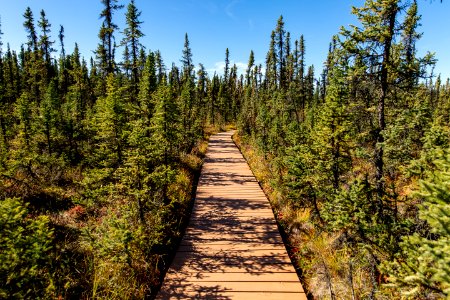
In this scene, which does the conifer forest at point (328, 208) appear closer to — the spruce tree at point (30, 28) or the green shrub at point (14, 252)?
the green shrub at point (14, 252)

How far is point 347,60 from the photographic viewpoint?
5.64 metres

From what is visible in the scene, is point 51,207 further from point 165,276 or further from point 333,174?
point 333,174

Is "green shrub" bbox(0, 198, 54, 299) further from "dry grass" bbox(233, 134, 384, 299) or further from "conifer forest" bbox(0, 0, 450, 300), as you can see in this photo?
"dry grass" bbox(233, 134, 384, 299)

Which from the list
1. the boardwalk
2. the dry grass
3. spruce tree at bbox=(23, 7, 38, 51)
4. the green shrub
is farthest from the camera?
spruce tree at bbox=(23, 7, 38, 51)

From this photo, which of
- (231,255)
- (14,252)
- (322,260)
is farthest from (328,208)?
(14,252)

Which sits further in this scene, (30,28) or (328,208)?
(30,28)

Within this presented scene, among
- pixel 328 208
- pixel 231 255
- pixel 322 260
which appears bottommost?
pixel 231 255

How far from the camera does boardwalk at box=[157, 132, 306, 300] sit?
15.3ft

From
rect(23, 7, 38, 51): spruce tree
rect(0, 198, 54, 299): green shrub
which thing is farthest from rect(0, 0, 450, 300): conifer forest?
rect(23, 7, 38, 51): spruce tree

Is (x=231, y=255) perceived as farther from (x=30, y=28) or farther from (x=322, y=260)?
(x=30, y=28)

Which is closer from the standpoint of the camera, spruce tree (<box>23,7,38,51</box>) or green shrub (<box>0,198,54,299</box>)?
green shrub (<box>0,198,54,299</box>)

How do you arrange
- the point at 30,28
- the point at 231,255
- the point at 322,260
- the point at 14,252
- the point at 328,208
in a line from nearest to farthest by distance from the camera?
the point at 14,252
the point at 328,208
the point at 322,260
the point at 231,255
the point at 30,28

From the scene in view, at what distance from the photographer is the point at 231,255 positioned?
5.79m

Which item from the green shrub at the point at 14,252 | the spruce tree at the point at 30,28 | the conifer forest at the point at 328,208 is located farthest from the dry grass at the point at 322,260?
the spruce tree at the point at 30,28
